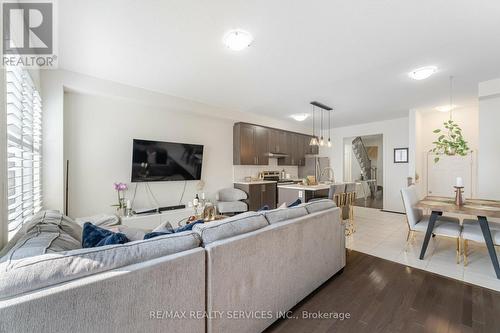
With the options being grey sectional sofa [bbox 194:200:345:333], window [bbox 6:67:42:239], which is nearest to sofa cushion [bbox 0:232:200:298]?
grey sectional sofa [bbox 194:200:345:333]

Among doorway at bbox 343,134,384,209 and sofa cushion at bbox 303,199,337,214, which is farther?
doorway at bbox 343,134,384,209

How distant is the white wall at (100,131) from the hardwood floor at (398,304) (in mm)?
3271

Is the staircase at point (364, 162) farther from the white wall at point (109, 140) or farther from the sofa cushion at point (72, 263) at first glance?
the sofa cushion at point (72, 263)

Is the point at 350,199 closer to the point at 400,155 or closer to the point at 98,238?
the point at 400,155

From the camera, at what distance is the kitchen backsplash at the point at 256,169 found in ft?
17.9

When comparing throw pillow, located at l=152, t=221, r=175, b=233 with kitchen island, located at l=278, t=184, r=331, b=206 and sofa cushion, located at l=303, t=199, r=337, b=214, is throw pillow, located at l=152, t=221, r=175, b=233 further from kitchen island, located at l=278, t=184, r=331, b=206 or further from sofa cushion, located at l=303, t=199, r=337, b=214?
kitchen island, located at l=278, t=184, r=331, b=206

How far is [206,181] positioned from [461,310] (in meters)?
4.24

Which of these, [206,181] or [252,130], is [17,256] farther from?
[252,130]

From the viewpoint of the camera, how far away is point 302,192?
409cm

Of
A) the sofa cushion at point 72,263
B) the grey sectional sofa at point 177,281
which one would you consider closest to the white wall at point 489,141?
the grey sectional sofa at point 177,281

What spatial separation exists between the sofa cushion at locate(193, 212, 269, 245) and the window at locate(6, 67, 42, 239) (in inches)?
57.8

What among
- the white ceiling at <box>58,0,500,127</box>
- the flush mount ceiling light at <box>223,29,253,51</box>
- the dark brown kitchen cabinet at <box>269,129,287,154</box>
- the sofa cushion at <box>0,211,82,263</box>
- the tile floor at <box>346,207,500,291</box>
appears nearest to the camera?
the sofa cushion at <box>0,211,82,263</box>

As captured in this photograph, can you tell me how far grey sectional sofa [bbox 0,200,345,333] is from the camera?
2.81 feet

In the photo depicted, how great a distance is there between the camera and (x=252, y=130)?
547cm
